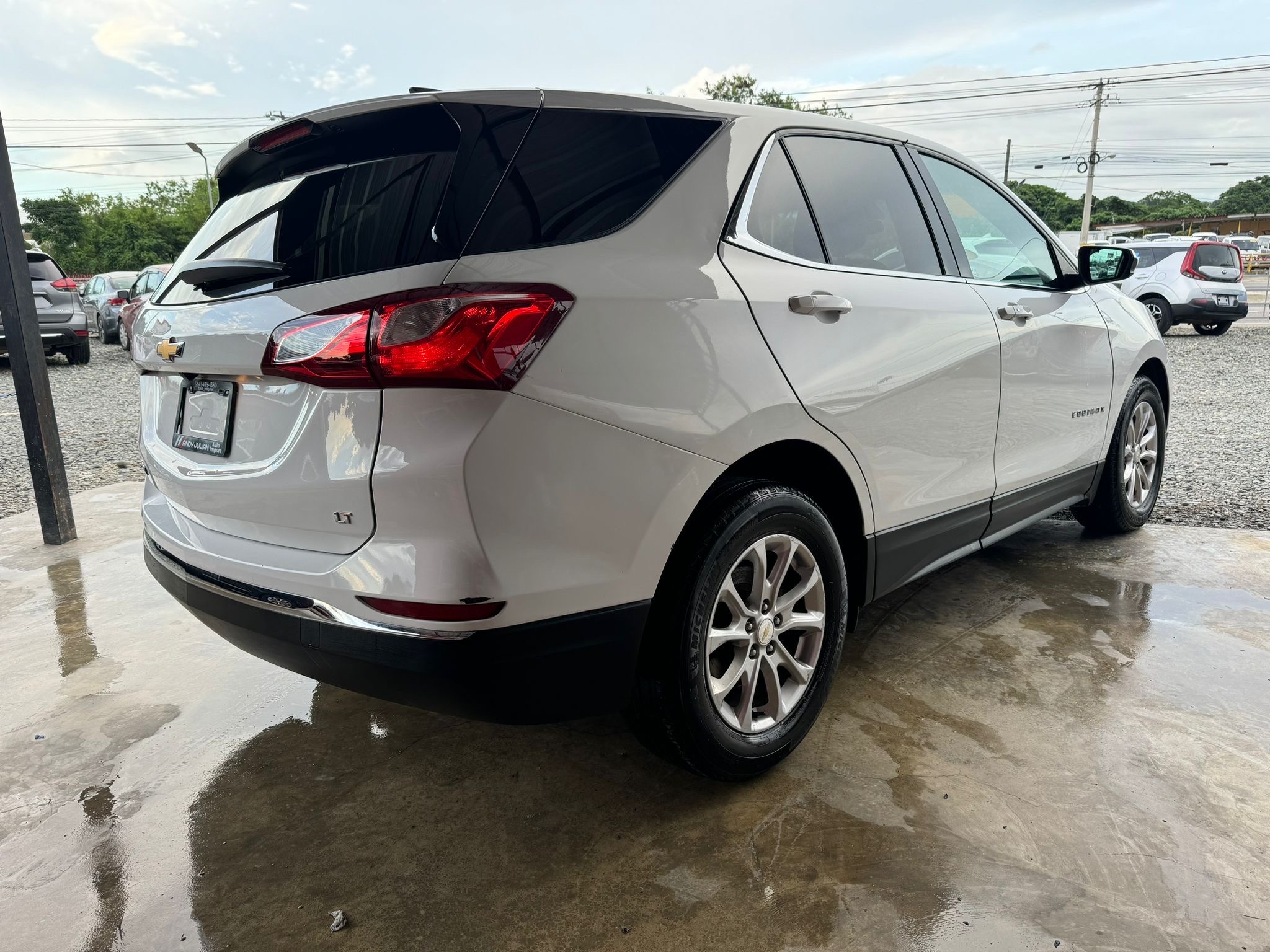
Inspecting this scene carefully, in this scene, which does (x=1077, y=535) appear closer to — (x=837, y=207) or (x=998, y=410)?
(x=998, y=410)

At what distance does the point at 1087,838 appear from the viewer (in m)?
2.04

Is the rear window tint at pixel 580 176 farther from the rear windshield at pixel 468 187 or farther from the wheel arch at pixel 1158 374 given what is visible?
the wheel arch at pixel 1158 374

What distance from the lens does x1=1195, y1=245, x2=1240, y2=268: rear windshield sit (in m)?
14.7

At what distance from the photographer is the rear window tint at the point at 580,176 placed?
1.74 m

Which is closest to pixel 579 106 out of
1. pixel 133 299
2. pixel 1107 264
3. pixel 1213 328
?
pixel 1107 264

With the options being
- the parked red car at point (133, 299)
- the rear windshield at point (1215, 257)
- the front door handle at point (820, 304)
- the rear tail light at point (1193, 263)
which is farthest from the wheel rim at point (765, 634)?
the rear windshield at point (1215, 257)

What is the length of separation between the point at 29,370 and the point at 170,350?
274 cm

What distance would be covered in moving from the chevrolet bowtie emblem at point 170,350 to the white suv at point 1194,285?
1550 centimetres

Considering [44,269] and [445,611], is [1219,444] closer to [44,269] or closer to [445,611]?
[445,611]

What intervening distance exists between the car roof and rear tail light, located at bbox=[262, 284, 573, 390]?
45 centimetres

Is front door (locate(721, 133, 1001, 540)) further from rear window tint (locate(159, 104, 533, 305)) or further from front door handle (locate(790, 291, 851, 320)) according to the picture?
rear window tint (locate(159, 104, 533, 305))

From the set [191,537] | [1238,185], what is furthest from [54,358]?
[1238,185]

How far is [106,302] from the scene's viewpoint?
18969 millimetres

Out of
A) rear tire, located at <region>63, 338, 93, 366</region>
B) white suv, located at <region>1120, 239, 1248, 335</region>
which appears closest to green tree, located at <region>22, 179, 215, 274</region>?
rear tire, located at <region>63, 338, 93, 366</region>
